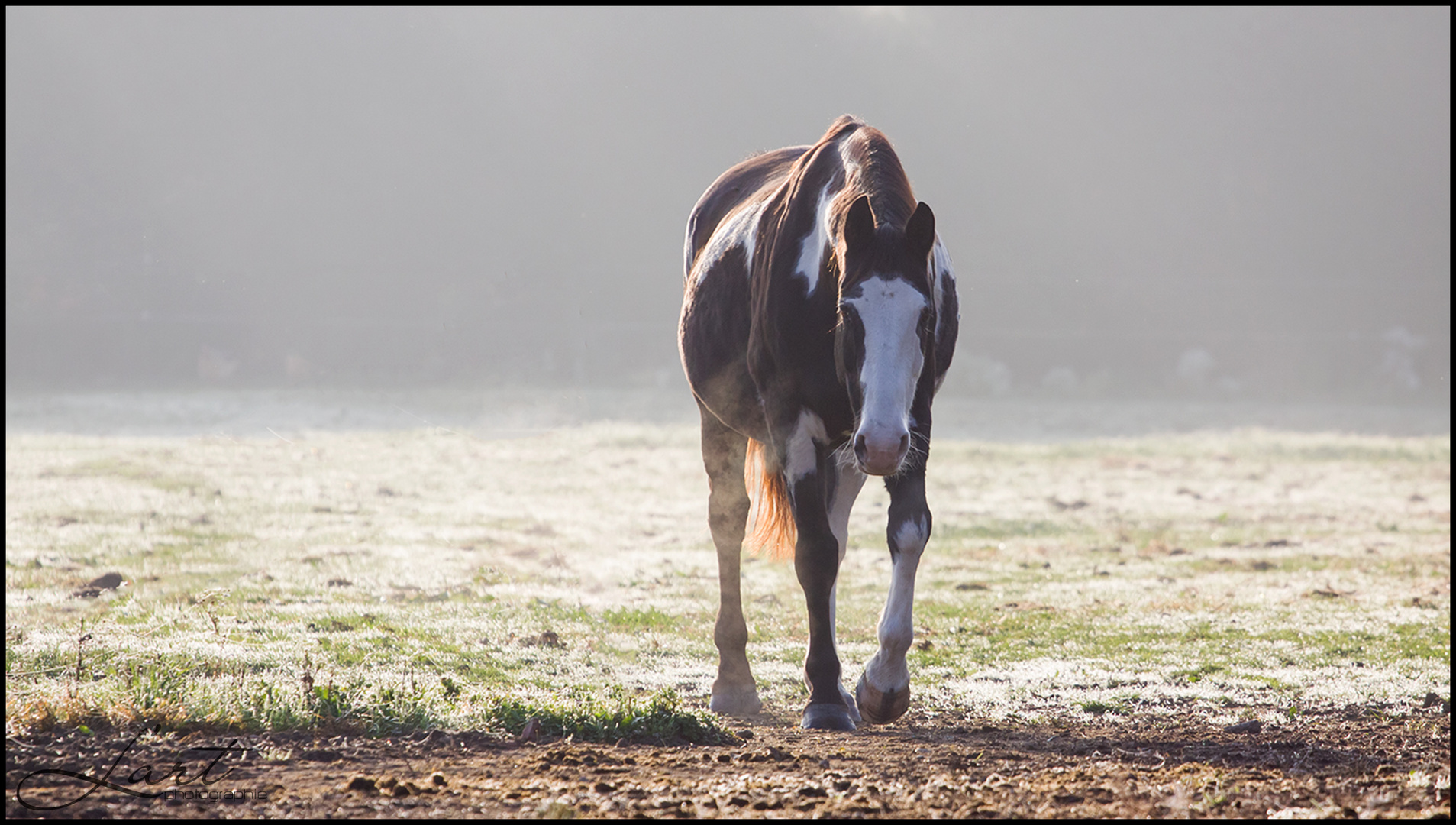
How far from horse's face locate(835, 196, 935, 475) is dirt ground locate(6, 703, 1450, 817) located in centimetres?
108

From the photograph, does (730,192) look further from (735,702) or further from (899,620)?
(899,620)

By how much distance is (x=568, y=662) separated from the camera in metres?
6.20

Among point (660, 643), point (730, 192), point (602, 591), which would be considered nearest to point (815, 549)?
point (660, 643)

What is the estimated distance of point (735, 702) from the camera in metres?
5.43

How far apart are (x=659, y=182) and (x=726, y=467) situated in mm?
28744

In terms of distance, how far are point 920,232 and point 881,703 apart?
6.15ft

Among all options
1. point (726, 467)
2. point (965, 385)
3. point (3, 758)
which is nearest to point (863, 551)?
point (726, 467)

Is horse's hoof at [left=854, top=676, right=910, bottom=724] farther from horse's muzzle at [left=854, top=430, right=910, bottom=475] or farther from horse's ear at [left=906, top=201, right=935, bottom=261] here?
horse's ear at [left=906, top=201, right=935, bottom=261]

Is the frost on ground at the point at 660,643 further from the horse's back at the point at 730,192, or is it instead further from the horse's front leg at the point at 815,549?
the horse's back at the point at 730,192

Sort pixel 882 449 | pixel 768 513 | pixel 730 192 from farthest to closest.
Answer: pixel 730 192 → pixel 768 513 → pixel 882 449

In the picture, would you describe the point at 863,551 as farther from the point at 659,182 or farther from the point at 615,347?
the point at 659,182

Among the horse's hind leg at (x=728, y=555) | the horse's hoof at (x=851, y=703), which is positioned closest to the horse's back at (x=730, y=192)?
the horse's hind leg at (x=728, y=555)

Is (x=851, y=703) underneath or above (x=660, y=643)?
above

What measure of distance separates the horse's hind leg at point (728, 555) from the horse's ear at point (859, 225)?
6.63 ft
